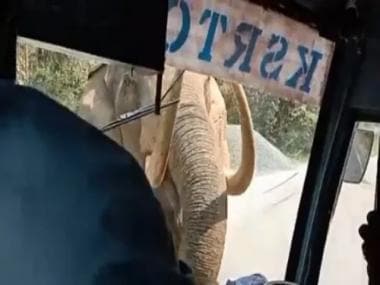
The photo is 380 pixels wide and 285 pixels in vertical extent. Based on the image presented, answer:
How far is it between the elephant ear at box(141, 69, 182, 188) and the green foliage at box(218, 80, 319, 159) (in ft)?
0.69

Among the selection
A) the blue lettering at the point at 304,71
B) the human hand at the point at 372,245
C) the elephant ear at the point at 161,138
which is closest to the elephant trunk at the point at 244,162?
the elephant ear at the point at 161,138

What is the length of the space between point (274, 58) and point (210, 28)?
19 cm

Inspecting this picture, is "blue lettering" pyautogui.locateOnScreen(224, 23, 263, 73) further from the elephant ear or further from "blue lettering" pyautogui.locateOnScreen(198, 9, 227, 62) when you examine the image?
the elephant ear

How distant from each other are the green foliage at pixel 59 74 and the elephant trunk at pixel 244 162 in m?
0.59

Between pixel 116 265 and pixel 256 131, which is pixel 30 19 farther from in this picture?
pixel 256 131

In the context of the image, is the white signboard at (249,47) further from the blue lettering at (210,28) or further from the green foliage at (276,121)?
the green foliage at (276,121)

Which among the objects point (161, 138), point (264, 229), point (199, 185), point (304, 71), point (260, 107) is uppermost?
point (304, 71)

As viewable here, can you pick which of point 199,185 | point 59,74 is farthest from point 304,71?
point 199,185

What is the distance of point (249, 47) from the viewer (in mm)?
1891

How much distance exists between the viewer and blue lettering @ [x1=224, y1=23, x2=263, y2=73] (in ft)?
6.09

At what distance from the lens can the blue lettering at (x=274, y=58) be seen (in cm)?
191

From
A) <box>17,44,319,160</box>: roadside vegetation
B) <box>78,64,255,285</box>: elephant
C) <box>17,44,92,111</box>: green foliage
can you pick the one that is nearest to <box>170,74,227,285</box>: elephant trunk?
<box>78,64,255,285</box>: elephant

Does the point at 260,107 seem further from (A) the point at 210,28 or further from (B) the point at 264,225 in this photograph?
(A) the point at 210,28

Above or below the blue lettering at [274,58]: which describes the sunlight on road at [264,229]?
below
